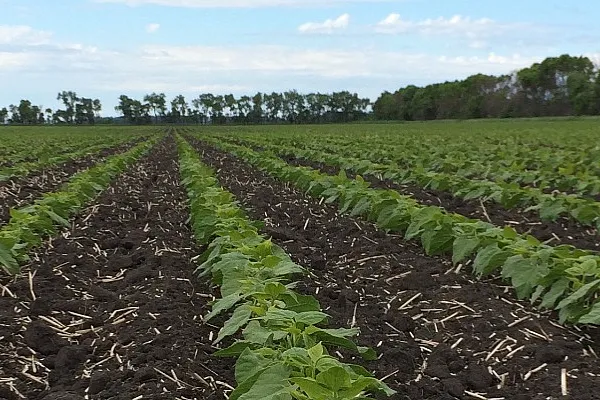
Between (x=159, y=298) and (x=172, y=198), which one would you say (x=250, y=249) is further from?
(x=172, y=198)

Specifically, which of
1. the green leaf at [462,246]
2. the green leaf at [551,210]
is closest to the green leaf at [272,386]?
the green leaf at [462,246]

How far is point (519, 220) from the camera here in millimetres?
7918

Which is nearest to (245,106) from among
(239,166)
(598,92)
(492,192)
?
(598,92)

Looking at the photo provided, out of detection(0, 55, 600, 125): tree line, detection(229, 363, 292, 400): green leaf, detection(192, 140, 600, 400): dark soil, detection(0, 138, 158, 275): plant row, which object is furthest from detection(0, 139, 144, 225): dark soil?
detection(0, 55, 600, 125): tree line

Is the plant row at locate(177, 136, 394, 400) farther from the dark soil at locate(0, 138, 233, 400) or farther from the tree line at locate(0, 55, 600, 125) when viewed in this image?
the tree line at locate(0, 55, 600, 125)

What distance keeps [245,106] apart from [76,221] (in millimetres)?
119339

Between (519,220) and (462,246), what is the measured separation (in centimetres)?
289

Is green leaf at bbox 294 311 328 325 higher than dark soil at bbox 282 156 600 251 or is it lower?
higher

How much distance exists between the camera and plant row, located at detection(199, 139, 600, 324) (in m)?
4.20

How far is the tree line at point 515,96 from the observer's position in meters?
75.4

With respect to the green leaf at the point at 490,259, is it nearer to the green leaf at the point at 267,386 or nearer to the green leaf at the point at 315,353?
the green leaf at the point at 315,353

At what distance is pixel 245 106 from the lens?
125m

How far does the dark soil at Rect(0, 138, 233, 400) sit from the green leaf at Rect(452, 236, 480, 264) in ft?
6.65

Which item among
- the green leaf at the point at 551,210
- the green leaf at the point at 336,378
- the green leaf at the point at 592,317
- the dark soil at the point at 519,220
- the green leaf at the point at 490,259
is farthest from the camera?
the green leaf at the point at 551,210
